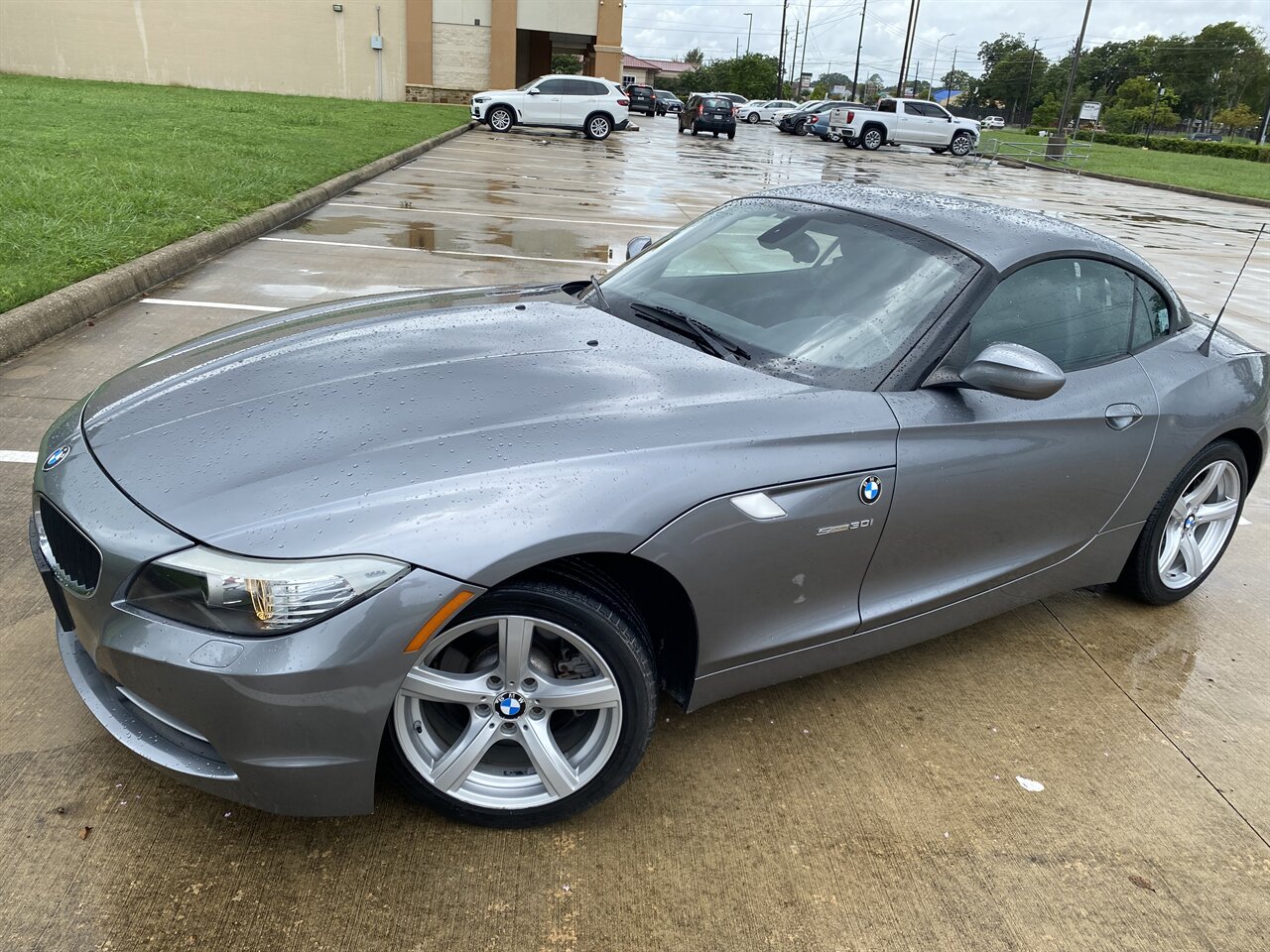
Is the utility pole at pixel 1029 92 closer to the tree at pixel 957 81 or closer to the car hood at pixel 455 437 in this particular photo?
the tree at pixel 957 81

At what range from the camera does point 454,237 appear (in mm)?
10242

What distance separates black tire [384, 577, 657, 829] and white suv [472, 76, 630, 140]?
29.8 m

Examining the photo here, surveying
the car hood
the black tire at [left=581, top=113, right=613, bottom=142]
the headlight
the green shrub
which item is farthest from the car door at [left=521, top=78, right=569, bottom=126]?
the headlight

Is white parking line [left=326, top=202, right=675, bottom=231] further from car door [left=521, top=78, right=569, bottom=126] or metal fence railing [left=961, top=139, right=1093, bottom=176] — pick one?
metal fence railing [left=961, top=139, right=1093, bottom=176]

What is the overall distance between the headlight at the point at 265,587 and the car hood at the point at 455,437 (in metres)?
0.03

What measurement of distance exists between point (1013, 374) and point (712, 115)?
36005mm

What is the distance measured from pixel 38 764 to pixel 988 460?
2.73m

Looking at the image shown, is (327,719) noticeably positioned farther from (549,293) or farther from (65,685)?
(549,293)

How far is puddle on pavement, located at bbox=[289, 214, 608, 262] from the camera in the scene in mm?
9703

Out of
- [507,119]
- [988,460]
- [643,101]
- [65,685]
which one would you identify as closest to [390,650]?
[65,685]

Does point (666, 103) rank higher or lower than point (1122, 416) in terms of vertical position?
higher

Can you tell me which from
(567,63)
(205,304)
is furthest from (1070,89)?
(567,63)

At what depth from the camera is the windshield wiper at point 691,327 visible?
2.95 m

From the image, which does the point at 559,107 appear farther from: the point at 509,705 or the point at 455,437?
the point at 509,705
